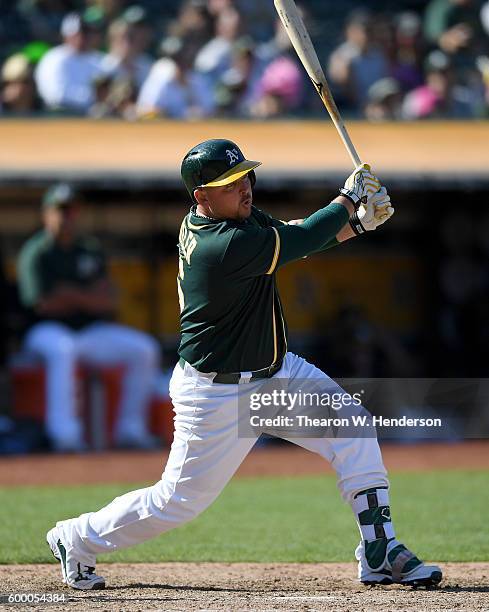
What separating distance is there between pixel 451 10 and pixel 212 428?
8698 millimetres

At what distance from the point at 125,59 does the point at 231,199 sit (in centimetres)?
662

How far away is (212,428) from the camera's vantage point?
181 inches

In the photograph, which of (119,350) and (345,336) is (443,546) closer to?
(119,350)

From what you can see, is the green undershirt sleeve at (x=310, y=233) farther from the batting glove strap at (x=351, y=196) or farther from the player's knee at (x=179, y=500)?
the player's knee at (x=179, y=500)

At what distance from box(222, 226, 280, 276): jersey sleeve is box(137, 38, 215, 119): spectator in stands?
244 inches

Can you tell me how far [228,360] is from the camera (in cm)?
460

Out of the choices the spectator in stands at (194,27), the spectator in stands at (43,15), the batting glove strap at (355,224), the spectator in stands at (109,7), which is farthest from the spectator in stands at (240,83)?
the batting glove strap at (355,224)

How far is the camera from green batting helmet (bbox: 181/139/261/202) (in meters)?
4.55

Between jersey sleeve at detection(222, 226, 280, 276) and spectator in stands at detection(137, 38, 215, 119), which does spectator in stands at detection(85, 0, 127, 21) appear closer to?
spectator in stands at detection(137, 38, 215, 119)

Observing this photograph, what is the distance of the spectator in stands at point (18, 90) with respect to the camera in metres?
10.2

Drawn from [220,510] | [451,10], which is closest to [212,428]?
[220,510]

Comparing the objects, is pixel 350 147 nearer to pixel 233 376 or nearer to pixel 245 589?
pixel 233 376

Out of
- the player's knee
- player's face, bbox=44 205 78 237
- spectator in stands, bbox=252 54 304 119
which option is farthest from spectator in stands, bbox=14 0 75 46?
the player's knee

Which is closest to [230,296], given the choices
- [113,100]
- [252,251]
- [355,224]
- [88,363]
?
[252,251]
